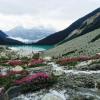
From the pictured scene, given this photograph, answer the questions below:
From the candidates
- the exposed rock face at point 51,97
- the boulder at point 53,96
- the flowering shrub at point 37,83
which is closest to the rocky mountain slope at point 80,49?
the flowering shrub at point 37,83

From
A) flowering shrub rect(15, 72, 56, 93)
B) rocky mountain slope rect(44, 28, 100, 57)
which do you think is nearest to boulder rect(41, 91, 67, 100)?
flowering shrub rect(15, 72, 56, 93)

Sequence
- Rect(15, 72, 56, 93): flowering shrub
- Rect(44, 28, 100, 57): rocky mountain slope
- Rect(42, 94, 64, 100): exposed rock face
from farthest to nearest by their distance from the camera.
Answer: Rect(44, 28, 100, 57): rocky mountain slope, Rect(15, 72, 56, 93): flowering shrub, Rect(42, 94, 64, 100): exposed rock face

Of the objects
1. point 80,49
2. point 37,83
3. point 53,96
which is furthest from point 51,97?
point 80,49

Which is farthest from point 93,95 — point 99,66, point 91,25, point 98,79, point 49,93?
point 91,25

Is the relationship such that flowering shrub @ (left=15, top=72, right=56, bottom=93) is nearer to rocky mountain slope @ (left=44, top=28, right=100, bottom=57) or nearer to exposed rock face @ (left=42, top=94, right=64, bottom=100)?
exposed rock face @ (left=42, top=94, right=64, bottom=100)

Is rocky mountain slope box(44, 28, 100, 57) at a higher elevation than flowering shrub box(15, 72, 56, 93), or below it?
higher

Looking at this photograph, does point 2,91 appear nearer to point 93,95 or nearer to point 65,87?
point 65,87

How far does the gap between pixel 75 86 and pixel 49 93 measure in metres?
2.11

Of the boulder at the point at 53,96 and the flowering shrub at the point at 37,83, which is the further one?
the flowering shrub at the point at 37,83

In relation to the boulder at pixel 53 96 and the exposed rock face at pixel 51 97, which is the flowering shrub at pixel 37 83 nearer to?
the boulder at pixel 53 96

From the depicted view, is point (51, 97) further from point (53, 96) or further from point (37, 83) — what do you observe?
point (37, 83)

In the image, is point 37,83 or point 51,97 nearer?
point 51,97

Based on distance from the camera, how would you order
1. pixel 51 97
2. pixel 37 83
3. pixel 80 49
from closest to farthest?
pixel 51 97 < pixel 37 83 < pixel 80 49

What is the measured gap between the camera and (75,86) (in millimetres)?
20797
